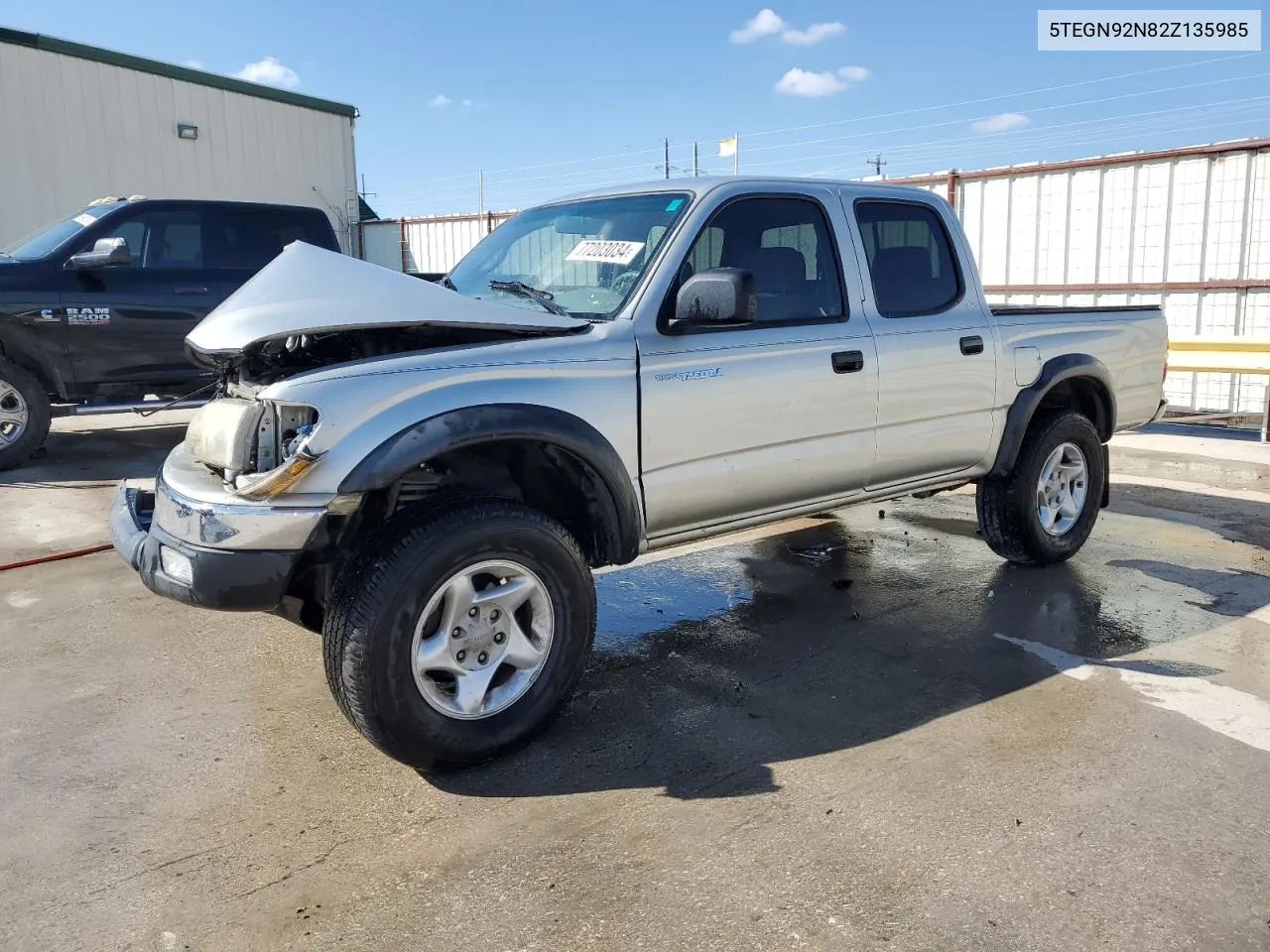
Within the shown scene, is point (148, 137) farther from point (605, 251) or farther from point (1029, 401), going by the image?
point (1029, 401)

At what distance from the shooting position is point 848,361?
13.8 feet

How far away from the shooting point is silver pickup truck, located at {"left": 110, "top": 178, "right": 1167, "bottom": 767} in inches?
117

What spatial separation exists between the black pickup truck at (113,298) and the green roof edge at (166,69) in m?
8.55

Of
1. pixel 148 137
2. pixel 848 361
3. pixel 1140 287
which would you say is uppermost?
pixel 148 137

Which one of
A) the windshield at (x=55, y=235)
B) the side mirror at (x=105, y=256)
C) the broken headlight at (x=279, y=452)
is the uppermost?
the windshield at (x=55, y=235)

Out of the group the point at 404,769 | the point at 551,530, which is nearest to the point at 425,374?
the point at 551,530

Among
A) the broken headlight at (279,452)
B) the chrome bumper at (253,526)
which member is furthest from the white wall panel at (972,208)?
the chrome bumper at (253,526)

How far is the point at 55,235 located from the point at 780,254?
272 inches

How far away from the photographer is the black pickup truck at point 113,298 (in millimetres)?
7730

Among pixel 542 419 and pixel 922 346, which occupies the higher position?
pixel 922 346

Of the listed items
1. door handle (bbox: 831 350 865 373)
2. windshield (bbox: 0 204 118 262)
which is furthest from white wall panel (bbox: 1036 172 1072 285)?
windshield (bbox: 0 204 118 262)

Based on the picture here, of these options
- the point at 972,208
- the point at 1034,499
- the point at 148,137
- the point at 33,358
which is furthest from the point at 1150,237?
the point at 148,137

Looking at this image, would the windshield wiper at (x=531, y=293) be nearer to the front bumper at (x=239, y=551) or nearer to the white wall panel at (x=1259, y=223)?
the front bumper at (x=239, y=551)

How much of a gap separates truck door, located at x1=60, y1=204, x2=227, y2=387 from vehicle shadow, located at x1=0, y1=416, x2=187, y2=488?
696mm
